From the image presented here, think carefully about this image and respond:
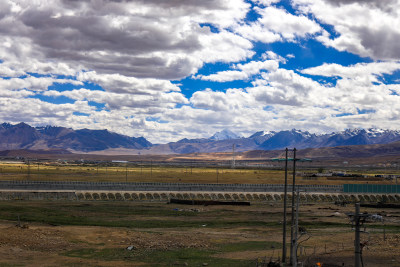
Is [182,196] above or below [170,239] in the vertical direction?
below

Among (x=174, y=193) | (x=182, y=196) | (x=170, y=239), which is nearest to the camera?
(x=170, y=239)

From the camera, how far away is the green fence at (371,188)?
432ft

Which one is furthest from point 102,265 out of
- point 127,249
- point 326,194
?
point 326,194

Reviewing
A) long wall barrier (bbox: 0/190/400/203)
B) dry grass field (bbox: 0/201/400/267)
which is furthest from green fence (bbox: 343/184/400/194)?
dry grass field (bbox: 0/201/400/267)

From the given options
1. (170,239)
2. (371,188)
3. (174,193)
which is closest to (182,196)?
(174,193)

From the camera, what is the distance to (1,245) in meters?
51.0

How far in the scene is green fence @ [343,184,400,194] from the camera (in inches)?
5182

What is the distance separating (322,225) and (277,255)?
28.7m

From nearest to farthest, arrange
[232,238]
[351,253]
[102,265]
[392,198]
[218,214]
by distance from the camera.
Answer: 1. [102,265]
2. [351,253]
3. [232,238]
4. [218,214]
5. [392,198]

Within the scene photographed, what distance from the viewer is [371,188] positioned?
132 meters

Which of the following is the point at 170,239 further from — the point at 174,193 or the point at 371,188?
the point at 371,188

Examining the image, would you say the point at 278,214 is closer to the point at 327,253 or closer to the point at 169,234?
the point at 169,234

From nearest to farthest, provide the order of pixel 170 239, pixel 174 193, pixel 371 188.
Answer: pixel 170 239, pixel 174 193, pixel 371 188

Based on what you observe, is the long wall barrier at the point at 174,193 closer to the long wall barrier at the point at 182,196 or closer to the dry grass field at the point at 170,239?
the long wall barrier at the point at 182,196
